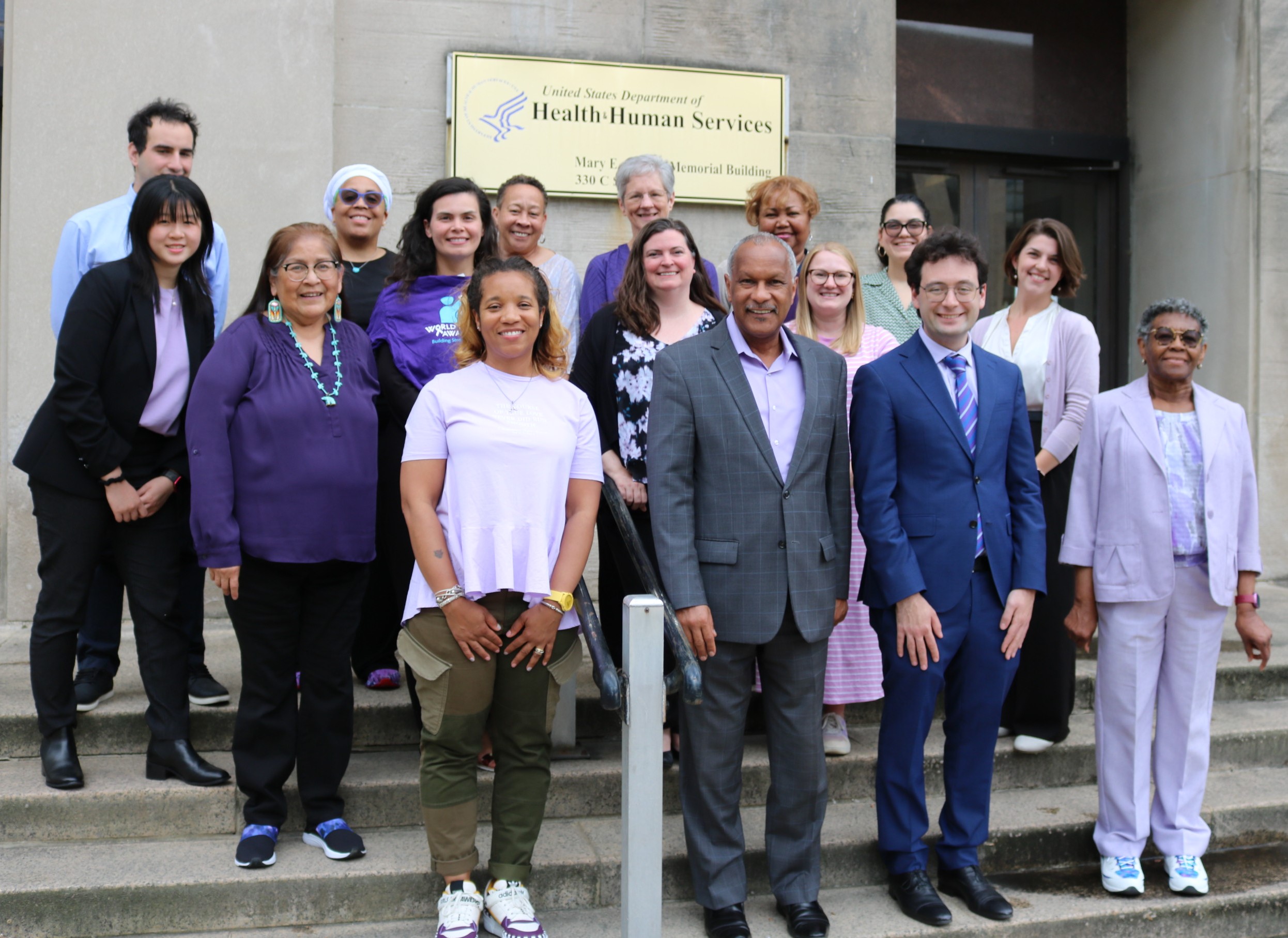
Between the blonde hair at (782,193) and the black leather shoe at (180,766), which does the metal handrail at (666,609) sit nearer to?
the blonde hair at (782,193)

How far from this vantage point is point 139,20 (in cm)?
548

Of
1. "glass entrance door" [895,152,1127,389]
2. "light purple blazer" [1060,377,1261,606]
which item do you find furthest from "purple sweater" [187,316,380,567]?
"glass entrance door" [895,152,1127,389]

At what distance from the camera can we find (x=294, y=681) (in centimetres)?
340

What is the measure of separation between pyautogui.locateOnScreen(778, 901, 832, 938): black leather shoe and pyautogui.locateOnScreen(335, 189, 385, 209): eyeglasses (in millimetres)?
2759

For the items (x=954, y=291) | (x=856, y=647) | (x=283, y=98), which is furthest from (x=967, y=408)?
(x=283, y=98)

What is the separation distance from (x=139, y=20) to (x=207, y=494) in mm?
3428

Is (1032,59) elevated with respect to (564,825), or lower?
elevated

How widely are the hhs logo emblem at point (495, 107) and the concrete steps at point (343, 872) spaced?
3.67 meters

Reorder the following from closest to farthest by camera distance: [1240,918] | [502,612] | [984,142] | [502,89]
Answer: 1. [502,612]
2. [1240,918]
3. [502,89]
4. [984,142]

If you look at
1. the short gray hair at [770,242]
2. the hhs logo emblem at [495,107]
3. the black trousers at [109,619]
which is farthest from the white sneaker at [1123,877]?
the hhs logo emblem at [495,107]

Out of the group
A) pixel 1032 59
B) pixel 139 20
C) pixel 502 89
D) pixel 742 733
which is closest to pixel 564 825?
pixel 742 733

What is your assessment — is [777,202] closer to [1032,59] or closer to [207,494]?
[207,494]

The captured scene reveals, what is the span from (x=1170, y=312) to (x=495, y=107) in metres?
3.68

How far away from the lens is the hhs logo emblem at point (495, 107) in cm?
592
